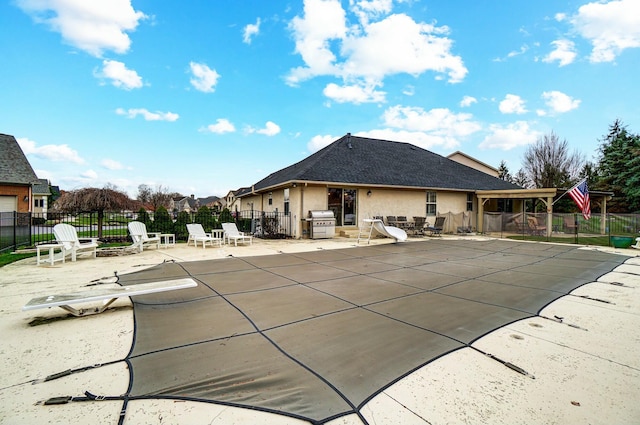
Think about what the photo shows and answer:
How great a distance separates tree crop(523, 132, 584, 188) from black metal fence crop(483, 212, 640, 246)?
55.4 ft

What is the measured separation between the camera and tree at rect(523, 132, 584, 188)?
30203 mm

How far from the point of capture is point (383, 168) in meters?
17.1

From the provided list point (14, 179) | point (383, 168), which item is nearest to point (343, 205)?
point (383, 168)

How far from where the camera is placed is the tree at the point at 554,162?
30203mm

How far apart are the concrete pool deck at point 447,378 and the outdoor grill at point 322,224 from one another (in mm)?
9521

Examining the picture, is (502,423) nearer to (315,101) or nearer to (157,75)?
(157,75)

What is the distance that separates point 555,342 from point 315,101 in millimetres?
18540

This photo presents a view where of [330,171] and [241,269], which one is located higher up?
[330,171]

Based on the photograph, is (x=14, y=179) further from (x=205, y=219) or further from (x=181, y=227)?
(x=205, y=219)

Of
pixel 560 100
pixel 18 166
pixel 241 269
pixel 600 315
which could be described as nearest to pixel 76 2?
pixel 241 269

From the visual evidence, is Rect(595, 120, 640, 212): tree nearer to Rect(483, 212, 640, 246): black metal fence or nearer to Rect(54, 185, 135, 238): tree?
Rect(483, 212, 640, 246): black metal fence

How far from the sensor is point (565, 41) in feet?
47.2

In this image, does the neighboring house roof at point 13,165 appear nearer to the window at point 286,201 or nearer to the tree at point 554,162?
the window at point 286,201

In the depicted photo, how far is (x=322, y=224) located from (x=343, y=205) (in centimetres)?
210
